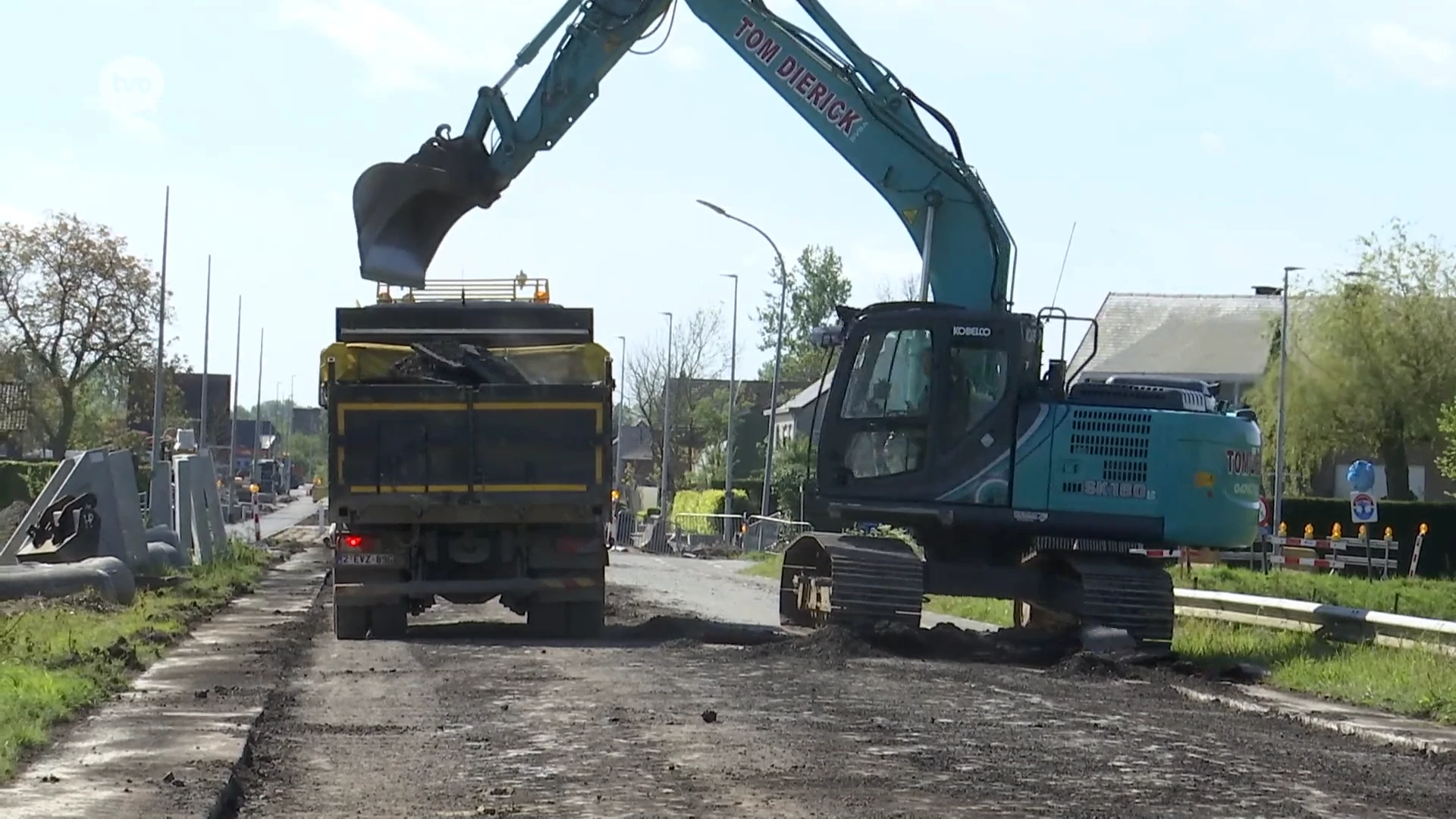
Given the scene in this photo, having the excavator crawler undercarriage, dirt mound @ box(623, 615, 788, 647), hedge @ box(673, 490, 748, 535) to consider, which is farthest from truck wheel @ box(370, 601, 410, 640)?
hedge @ box(673, 490, 748, 535)

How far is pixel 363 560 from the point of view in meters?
18.8

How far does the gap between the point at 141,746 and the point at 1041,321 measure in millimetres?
9565

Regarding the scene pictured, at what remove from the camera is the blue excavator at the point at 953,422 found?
17.5 metres

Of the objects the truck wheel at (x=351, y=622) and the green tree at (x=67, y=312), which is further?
the green tree at (x=67, y=312)

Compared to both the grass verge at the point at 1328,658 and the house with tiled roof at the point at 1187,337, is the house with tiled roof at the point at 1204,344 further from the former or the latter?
the grass verge at the point at 1328,658

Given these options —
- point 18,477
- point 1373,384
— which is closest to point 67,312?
point 18,477

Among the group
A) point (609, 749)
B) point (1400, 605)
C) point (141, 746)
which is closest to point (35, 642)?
point (141, 746)

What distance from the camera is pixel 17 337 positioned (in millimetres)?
77750

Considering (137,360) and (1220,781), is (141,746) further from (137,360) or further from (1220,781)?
(137,360)

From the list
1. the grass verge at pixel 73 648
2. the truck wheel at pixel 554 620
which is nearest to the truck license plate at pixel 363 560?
the truck wheel at pixel 554 620

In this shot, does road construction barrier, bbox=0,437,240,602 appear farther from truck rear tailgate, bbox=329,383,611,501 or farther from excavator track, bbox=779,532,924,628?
excavator track, bbox=779,532,924,628

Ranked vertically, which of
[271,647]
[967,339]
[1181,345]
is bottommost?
[271,647]

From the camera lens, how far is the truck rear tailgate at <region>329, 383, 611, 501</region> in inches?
724

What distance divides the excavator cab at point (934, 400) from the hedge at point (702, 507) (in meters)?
43.8
